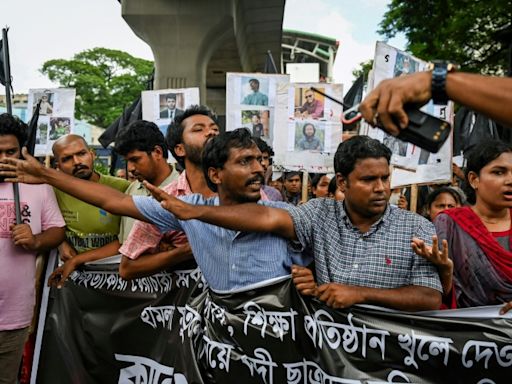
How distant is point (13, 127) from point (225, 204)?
1.35 metres

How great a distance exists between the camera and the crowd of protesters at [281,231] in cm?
253

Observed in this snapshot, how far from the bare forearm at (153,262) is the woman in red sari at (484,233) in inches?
50.2

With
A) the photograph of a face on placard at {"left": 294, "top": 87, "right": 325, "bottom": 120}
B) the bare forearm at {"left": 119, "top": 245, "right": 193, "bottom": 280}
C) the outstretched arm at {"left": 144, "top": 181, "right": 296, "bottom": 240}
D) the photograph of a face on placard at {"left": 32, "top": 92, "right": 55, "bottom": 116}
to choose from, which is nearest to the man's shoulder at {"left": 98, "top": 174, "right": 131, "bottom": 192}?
the bare forearm at {"left": 119, "top": 245, "right": 193, "bottom": 280}

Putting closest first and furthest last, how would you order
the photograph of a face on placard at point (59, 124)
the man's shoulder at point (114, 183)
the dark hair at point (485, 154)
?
the dark hair at point (485, 154), the man's shoulder at point (114, 183), the photograph of a face on placard at point (59, 124)

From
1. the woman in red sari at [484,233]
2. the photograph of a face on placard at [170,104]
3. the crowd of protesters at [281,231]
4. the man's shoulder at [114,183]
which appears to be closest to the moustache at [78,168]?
the man's shoulder at [114,183]

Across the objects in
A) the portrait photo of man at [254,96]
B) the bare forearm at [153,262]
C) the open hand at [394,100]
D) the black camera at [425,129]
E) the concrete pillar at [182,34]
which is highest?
the concrete pillar at [182,34]

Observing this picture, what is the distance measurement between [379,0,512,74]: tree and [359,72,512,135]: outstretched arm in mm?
16112

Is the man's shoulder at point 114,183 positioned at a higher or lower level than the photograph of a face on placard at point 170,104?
lower

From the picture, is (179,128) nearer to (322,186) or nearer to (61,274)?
(61,274)

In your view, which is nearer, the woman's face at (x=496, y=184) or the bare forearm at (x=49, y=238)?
the woman's face at (x=496, y=184)

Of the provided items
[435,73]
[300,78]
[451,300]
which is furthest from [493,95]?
[300,78]

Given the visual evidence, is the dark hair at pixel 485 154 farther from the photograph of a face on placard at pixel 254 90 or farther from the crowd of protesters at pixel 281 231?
the photograph of a face on placard at pixel 254 90

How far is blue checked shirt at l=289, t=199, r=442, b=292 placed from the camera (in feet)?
8.25

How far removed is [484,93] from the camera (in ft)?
5.26
